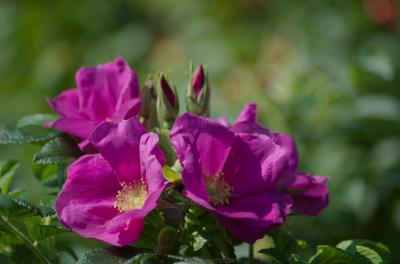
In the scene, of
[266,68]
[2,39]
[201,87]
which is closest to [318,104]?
[266,68]

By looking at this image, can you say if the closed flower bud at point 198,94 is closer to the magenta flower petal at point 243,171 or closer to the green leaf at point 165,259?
the magenta flower petal at point 243,171

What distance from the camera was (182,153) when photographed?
1.33 metres

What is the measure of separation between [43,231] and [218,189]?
0.31m

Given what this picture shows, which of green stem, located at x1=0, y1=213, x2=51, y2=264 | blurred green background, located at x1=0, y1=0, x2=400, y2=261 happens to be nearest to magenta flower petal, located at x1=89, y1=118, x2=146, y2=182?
green stem, located at x1=0, y1=213, x2=51, y2=264

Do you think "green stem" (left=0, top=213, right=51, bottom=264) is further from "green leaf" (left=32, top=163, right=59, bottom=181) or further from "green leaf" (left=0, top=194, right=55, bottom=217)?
"green leaf" (left=32, top=163, right=59, bottom=181)

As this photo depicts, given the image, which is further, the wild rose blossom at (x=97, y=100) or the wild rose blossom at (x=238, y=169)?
the wild rose blossom at (x=97, y=100)

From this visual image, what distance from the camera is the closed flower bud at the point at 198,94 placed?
155 centimetres

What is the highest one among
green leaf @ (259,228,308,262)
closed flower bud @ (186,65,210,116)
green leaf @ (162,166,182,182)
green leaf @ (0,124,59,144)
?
closed flower bud @ (186,65,210,116)

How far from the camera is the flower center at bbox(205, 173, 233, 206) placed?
4.58ft

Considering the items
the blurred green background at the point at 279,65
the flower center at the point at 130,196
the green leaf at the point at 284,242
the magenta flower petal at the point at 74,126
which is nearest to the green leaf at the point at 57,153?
the magenta flower petal at the point at 74,126

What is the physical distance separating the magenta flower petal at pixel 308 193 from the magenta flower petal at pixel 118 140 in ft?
1.02

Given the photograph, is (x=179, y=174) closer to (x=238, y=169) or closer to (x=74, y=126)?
(x=238, y=169)

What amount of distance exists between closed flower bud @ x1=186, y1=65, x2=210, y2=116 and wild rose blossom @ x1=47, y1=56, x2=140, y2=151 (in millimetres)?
97

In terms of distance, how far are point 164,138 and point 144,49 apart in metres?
3.32
